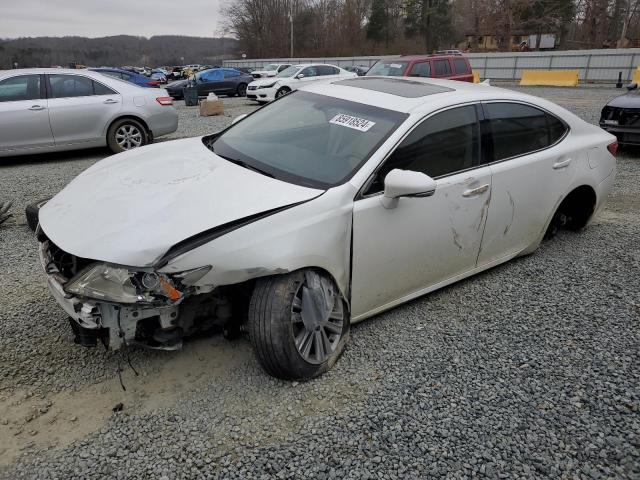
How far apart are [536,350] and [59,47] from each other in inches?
3702

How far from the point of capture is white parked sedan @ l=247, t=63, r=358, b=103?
1720 cm

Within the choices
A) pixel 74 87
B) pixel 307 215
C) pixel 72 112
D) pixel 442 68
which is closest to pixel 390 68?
pixel 442 68

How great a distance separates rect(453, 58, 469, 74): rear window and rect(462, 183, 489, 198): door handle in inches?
442

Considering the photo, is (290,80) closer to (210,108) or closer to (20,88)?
(210,108)

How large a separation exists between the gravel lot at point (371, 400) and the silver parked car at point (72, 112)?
4.96m

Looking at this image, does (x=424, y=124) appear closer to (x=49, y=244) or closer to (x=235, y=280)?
(x=235, y=280)

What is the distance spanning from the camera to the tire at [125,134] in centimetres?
812

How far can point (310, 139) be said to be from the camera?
3.19 metres

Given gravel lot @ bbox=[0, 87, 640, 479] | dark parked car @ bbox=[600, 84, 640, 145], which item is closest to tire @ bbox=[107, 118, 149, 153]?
gravel lot @ bbox=[0, 87, 640, 479]

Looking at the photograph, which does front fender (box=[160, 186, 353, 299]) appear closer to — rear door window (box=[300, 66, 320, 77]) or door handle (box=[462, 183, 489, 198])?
door handle (box=[462, 183, 489, 198])

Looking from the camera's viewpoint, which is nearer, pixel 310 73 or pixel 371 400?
pixel 371 400

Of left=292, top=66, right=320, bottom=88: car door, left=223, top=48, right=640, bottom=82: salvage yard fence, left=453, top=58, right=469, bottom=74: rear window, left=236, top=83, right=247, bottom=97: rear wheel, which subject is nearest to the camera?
left=453, top=58, right=469, bottom=74: rear window

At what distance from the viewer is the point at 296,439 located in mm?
2242

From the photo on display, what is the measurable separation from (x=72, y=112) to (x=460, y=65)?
10175mm
